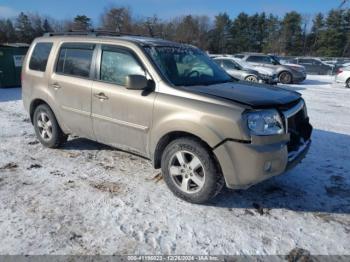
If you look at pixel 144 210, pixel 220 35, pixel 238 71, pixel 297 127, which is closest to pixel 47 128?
pixel 144 210

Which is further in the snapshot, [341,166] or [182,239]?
[341,166]

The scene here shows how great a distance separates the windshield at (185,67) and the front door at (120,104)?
29 centimetres

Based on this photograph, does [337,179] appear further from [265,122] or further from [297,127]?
[265,122]

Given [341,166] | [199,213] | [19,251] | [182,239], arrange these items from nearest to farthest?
1. [19,251]
2. [182,239]
3. [199,213]
4. [341,166]

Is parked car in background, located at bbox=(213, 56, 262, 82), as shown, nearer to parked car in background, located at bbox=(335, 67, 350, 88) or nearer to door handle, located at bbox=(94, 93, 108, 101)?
parked car in background, located at bbox=(335, 67, 350, 88)

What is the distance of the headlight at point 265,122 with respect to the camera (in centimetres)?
337

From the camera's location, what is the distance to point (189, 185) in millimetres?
3859

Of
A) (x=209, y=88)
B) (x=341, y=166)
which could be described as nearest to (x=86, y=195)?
(x=209, y=88)

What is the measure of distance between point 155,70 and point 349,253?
9.26 feet

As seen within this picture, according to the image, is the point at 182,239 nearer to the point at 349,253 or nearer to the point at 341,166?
the point at 349,253

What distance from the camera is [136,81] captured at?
12.7 ft

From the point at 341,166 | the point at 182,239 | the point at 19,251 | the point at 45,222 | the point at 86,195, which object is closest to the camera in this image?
the point at 19,251

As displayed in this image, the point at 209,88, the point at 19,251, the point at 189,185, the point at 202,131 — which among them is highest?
the point at 209,88

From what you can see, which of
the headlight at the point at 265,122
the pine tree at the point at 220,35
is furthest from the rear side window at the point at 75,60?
the pine tree at the point at 220,35
